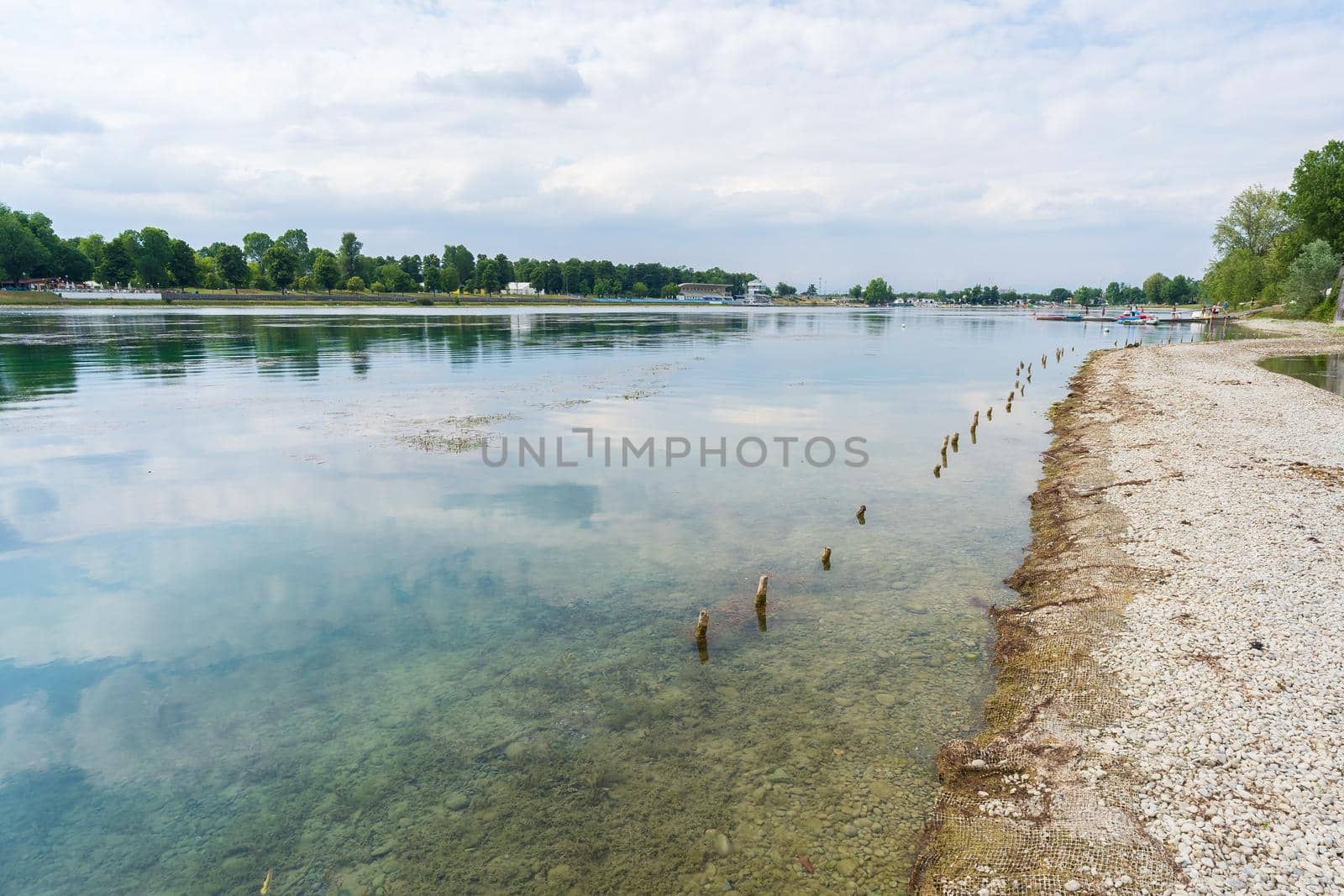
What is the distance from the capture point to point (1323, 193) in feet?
347

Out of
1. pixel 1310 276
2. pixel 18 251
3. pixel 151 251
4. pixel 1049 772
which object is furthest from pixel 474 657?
pixel 151 251

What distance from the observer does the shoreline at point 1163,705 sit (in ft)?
27.4

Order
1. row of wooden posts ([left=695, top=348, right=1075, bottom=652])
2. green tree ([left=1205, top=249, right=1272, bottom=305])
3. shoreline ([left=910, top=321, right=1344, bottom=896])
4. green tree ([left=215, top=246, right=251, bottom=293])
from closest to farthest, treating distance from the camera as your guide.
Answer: shoreline ([left=910, top=321, right=1344, bottom=896])
row of wooden posts ([left=695, top=348, right=1075, bottom=652])
green tree ([left=1205, top=249, right=1272, bottom=305])
green tree ([left=215, top=246, right=251, bottom=293])

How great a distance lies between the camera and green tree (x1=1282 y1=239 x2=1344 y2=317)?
339 feet

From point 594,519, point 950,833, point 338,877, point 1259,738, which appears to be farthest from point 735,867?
point 594,519

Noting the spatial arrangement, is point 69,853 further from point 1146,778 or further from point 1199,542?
point 1199,542

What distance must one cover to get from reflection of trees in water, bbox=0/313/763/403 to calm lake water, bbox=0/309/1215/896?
26012 mm

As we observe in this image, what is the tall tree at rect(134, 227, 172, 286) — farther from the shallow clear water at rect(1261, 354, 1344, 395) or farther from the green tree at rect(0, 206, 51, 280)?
the shallow clear water at rect(1261, 354, 1344, 395)

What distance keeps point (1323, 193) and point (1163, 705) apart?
138 meters

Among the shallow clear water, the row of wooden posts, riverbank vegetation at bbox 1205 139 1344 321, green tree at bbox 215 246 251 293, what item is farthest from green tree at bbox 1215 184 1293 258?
green tree at bbox 215 246 251 293

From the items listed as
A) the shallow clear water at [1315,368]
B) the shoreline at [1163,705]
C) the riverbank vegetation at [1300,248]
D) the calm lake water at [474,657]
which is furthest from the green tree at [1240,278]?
the shoreline at [1163,705]

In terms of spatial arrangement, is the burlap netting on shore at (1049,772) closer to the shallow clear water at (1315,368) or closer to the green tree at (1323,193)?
the shallow clear water at (1315,368)

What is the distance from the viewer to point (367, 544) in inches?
806

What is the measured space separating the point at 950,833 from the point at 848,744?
2.49 meters
